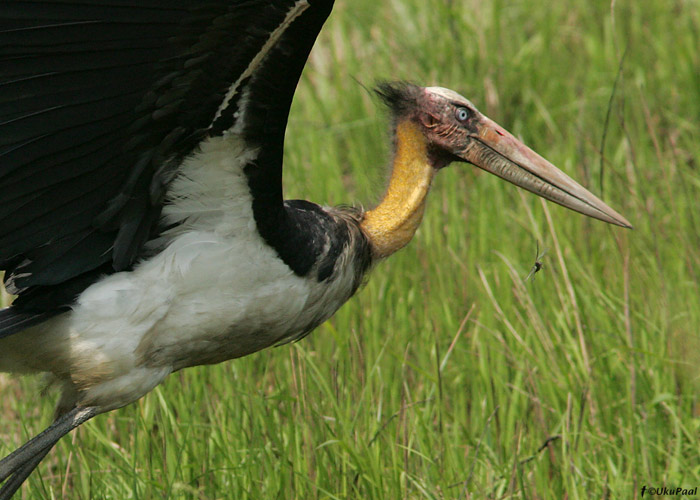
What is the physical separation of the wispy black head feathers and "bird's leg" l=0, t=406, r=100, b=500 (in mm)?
1600

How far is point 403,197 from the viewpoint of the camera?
414cm

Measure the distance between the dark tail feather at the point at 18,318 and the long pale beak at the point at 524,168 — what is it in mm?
1665

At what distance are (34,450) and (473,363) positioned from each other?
1730 millimetres

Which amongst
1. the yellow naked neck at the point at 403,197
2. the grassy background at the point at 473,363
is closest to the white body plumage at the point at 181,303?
the grassy background at the point at 473,363

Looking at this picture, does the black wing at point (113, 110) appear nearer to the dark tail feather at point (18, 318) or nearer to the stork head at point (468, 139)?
the dark tail feather at point (18, 318)

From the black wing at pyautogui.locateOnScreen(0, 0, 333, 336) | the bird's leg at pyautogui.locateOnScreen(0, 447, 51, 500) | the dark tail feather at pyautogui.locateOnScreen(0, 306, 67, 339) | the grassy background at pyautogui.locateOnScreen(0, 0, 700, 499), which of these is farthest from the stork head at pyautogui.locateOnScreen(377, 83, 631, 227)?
the bird's leg at pyautogui.locateOnScreen(0, 447, 51, 500)

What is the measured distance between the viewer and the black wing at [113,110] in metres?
2.98

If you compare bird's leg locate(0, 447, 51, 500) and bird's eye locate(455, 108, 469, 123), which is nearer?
bird's leg locate(0, 447, 51, 500)

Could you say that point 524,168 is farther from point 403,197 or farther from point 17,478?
point 17,478

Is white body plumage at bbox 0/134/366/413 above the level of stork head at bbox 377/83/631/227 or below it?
below

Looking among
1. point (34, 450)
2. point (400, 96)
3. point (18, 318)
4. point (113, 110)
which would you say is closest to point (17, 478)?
point (34, 450)

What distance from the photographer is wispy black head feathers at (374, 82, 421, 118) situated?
4.24 metres

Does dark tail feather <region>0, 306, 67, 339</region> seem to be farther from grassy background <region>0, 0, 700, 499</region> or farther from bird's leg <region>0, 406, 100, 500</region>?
grassy background <region>0, 0, 700, 499</region>

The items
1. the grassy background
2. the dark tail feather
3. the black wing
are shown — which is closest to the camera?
the black wing
